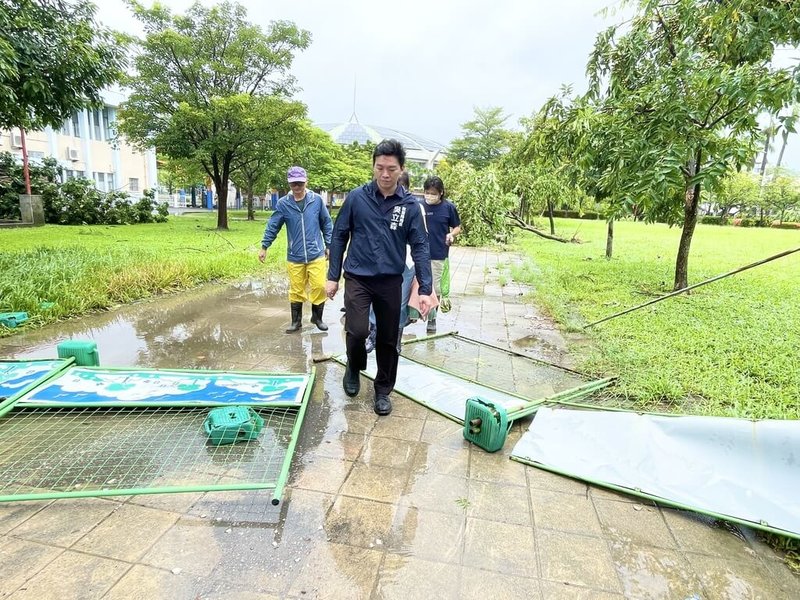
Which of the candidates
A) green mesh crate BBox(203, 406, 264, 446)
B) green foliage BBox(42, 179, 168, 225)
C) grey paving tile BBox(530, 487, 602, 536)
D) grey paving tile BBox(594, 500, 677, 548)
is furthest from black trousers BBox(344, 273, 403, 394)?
green foliage BBox(42, 179, 168, 225)

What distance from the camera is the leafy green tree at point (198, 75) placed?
15102mm

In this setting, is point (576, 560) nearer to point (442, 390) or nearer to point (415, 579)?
point (415, 579)

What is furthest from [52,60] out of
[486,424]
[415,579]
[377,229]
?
[415,579]

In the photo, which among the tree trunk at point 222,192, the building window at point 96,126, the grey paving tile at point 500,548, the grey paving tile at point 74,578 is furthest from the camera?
the building window at point 96,126

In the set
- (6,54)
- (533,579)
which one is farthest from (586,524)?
(6,54)

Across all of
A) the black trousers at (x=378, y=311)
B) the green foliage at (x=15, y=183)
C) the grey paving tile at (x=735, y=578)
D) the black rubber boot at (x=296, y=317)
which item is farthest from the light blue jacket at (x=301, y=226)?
the green foliage at (x=15, y=183)

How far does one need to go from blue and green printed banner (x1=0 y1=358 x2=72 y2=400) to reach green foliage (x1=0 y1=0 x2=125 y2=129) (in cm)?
408

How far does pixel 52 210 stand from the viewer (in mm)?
16781

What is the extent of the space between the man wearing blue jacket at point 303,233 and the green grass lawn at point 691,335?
285cm

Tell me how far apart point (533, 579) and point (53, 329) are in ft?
17.4

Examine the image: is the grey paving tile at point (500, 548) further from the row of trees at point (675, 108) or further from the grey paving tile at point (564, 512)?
the row of trees at point (675, 108)

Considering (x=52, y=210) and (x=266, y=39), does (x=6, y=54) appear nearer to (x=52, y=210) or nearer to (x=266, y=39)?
(x=266, y=39)

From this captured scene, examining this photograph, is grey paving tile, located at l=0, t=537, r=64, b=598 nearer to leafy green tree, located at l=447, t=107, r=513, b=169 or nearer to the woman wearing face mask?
the woman wearing face mask

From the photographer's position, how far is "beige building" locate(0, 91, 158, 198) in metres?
24.1
